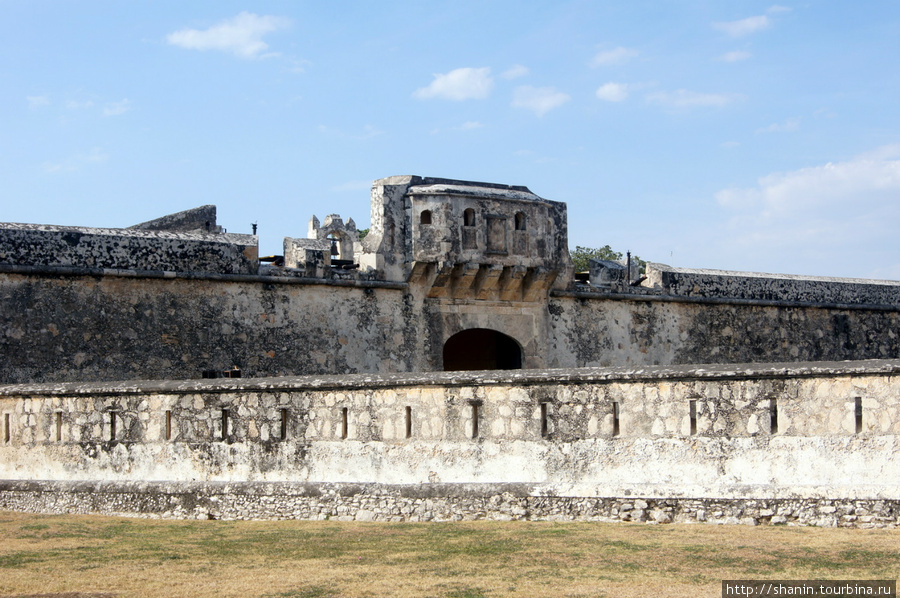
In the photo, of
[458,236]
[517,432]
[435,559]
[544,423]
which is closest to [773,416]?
[544,423]

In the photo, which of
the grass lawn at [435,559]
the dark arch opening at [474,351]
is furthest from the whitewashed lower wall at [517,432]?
the dark arch opening at [474,351]

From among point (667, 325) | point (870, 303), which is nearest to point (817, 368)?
point (667, 325)

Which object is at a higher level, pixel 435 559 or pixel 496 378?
pixel 496 378

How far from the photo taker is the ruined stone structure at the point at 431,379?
32.1ft

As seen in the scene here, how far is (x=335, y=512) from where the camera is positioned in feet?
36.7

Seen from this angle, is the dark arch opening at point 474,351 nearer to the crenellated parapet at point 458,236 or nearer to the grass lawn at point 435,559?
the crenellated parapet at point 458,236

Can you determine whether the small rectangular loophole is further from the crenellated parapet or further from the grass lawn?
the crenellated parapet

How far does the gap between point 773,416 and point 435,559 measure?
3270 mm

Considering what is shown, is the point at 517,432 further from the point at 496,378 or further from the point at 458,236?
the point at 458,236

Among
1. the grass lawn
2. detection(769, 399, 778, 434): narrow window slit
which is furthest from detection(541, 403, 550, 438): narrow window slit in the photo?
detection(769, 399, 778, 434): narrow window slit

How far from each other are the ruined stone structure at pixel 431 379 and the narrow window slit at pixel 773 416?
2cm

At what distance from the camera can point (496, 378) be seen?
422 inches

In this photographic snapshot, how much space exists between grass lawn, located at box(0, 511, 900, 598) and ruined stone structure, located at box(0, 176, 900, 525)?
53 cm

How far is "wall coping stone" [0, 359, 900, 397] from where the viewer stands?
9.66m
